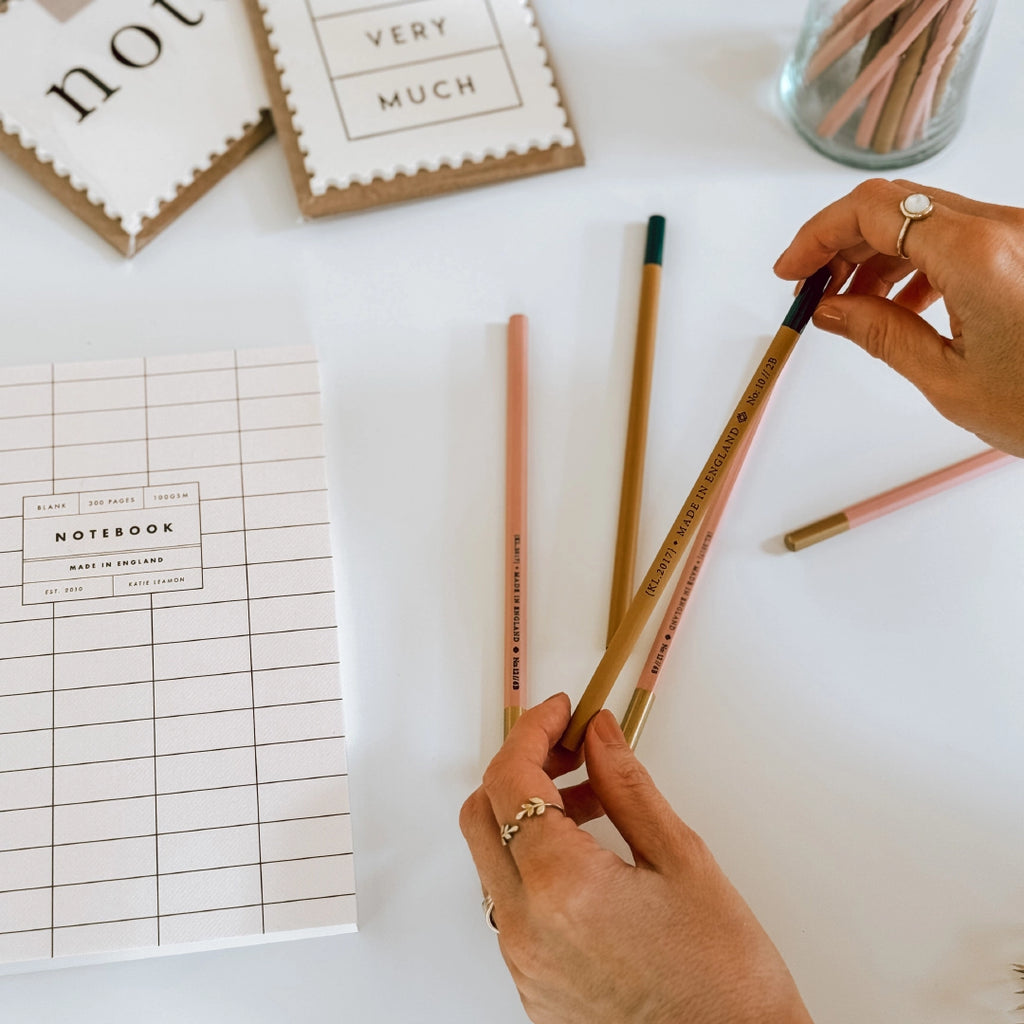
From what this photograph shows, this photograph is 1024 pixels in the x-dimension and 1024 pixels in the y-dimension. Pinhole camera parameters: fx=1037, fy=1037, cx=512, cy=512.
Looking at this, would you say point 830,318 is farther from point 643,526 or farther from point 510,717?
point 510,717

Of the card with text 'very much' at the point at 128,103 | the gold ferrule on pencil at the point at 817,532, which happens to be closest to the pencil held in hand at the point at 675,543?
the gold ferrule on pencil at the point at 817,532

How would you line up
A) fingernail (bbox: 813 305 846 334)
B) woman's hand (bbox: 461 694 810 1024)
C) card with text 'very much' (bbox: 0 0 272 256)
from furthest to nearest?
card with text 'very much' (bbox: 0 0 272 256)
fingernail (bbox: 813 305 846 334)
woman's hand (bbox: 461 694 810 1024)

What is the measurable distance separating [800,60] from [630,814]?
525mm

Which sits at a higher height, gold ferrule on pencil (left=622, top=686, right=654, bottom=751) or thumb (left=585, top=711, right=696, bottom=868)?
thumb (left=585, top=711, right=696, bottom=868)

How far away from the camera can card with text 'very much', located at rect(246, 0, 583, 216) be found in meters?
0.70

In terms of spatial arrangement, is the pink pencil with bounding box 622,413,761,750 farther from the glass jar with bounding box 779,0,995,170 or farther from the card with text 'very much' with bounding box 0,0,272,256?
the card with text 'very much' with bounding box 0,0,272,256

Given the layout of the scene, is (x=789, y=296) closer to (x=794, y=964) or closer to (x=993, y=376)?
(x=993, y=376)

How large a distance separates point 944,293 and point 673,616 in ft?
0.74

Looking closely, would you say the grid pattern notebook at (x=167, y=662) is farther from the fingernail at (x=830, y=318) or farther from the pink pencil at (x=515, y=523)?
the fingernail at (x=830, y=318)

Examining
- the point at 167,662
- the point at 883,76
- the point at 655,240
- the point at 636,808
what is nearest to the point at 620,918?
the point at 636,808

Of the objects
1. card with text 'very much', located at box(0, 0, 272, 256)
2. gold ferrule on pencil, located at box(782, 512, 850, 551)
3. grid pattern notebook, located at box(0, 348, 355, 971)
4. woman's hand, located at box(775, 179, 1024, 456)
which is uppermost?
woman's hand, located at box(775, 179, 1024, 456)

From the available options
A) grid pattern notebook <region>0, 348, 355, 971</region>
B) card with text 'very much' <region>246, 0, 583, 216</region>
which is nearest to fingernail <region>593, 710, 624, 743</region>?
grid pattern notebook <region>0, 348, 355, 971</region>

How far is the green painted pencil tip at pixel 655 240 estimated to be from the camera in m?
0.68

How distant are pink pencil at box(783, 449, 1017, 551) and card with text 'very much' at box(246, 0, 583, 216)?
301 millimetres
